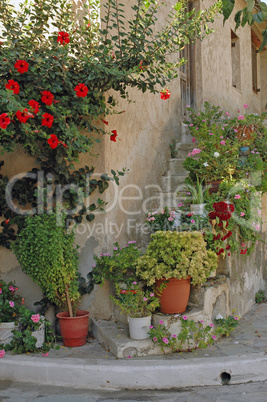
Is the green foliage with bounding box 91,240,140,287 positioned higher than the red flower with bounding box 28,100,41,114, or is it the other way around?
the red flower with bounding box 28,100,41,114

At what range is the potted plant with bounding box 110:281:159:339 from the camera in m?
3.84

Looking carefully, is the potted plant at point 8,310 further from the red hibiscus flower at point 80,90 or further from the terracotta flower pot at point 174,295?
the red hibiscus flower at point 80,90

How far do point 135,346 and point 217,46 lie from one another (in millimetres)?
6348

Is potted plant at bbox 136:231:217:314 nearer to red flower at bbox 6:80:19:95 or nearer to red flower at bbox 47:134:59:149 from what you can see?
red flower at bbox 47:134:59:149

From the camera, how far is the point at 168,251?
3914 millimetres

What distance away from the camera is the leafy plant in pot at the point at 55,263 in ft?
12.7

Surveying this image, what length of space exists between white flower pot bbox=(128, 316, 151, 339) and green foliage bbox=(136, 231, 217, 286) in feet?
1.08

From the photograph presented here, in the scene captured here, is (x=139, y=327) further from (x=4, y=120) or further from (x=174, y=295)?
(x=4, y=120)

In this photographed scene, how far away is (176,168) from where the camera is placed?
624cm

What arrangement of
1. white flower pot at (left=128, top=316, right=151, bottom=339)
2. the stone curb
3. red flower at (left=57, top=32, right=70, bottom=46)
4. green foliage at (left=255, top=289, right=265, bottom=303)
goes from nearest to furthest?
the stone curb
white flower pot at (left=128, top=316, right=151, bottom=339)
red flower at (left=57, top=32, right=70, bottom=46)
green foliage at (left=255, top=289, right=265, bottom=303)

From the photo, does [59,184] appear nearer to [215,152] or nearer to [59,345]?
[59,345]

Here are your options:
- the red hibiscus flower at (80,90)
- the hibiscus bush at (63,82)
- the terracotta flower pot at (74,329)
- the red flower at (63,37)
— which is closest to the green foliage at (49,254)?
the terracotta flower pot at (74,329)

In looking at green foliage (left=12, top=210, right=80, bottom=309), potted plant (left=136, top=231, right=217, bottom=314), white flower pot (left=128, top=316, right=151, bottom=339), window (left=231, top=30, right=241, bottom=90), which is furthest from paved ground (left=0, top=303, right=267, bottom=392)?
window (left=231, top=30, right=241, bottom=90)

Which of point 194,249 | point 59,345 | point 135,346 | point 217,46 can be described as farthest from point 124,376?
point 217,46
